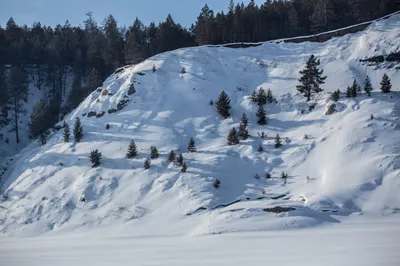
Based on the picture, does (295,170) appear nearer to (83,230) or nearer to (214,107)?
(214,107)

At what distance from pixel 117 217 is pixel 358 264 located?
50.8 ft

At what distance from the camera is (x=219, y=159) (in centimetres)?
2367

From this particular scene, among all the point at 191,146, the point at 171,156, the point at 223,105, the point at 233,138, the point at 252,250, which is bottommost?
the point at 252,250

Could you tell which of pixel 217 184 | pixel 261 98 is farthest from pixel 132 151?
pixel 261 98

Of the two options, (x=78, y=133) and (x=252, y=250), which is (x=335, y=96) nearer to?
(x=252, y=250)

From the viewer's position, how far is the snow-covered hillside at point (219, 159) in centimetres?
1830

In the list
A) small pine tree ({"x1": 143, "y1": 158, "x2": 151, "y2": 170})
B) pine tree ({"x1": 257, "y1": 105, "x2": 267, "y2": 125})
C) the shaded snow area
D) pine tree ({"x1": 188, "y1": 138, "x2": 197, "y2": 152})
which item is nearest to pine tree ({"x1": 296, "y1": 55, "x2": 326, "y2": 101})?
pine tree ({"x1": 257, "y1": 105, "x2": 267, "y2": 125})

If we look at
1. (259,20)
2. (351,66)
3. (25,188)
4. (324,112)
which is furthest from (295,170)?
(259,20)

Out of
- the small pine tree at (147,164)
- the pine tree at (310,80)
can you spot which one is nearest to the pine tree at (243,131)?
the pine tree at (310,80)

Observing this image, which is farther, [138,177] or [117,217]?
[138,177]

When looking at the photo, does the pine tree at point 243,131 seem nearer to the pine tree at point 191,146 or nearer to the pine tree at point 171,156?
the pine tree at point 191,146

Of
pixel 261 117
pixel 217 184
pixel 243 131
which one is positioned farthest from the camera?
pixel 261 117

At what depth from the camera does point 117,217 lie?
20.3 metres

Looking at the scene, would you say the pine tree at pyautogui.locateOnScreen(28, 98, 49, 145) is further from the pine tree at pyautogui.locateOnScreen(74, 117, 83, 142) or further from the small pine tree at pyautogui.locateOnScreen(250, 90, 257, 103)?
the small pine tree at pyautogui.locateOnScreen(250, 90, 257, 103)
